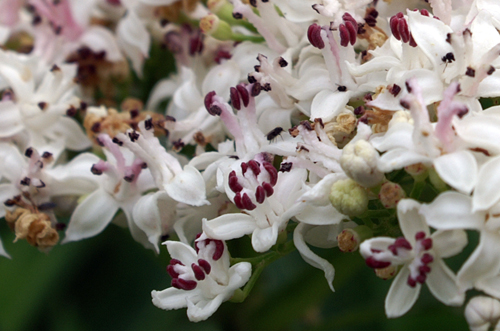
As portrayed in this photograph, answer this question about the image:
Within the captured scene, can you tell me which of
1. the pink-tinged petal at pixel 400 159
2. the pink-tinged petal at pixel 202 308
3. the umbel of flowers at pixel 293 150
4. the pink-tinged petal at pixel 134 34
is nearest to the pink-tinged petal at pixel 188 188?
the umbel of flowers at pixel 293 150

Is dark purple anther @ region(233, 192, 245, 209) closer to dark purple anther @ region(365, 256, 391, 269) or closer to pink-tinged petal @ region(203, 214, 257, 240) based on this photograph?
pink-tinged petal @ region(203, 214, 257, 240)

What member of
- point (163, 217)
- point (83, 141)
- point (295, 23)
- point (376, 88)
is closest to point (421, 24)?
point (376, 88)

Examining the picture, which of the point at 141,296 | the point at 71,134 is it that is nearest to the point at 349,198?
the point at 71,134

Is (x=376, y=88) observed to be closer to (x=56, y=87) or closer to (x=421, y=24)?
(x=421, y=24)

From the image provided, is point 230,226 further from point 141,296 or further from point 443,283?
point 141,296

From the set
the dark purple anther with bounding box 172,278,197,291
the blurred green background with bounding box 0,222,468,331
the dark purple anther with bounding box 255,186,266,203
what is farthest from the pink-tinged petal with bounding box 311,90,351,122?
the blurred green background with bounding box 0,222,468,331

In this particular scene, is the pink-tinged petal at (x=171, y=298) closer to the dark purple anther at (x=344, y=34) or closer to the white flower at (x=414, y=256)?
the white flower at (x=414, y=256)

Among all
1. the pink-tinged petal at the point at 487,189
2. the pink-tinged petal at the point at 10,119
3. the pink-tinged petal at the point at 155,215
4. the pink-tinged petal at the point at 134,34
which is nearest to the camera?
the pink-tinged petal at the point at 487,189
